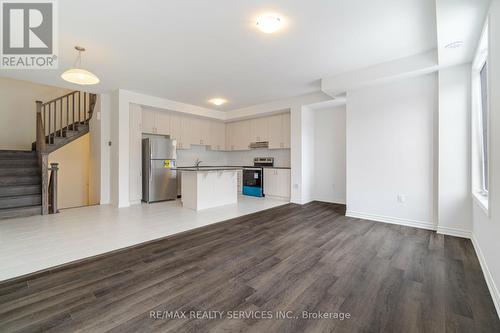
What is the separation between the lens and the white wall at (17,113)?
5.76m

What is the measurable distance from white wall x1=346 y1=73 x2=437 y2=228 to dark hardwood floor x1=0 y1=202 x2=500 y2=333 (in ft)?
2.75

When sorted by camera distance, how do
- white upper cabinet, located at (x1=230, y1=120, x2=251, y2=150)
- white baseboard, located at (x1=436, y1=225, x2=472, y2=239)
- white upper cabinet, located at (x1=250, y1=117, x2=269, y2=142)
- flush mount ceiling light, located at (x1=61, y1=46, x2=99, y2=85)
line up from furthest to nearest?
white upper cabinet, located at (x1=230, y1=120, x2=251, y2=150), white upper cabinet, located at (x1=250, y1=117, x2=269, y2=142), white baseboard, located at (x1=436, y1=225, x2=472, y2=239), flush mount ceiling light, located at (x1=61, y1=46, x2=99, y2=85)

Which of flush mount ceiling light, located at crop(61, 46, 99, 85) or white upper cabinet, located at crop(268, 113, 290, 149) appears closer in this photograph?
flush mount ceiling light, located at crop(61, 46, 99, 85)

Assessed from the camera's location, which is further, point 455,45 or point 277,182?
point 277,182

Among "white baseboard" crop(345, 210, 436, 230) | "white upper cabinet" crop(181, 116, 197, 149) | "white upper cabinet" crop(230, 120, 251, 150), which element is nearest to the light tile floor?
"white baseboard" crop(345, 210, 436, 230)

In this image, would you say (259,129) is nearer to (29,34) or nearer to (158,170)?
(158,170)

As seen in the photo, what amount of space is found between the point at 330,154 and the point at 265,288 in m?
4.56

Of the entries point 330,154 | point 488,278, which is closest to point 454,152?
point 488,278

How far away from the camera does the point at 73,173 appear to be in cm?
691

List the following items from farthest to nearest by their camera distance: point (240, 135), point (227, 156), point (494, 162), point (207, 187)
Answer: point (227, 156)
point (240, 135)
point (207, 187)
point (494, 162)

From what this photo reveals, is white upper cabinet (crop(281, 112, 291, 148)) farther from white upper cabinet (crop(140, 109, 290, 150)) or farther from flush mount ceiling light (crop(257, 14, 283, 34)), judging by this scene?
flush mount ceiling light (crop(257, 14, 283, 34))

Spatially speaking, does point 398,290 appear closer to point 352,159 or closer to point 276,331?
point 276,331

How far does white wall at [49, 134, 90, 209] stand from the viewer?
6.74 meters

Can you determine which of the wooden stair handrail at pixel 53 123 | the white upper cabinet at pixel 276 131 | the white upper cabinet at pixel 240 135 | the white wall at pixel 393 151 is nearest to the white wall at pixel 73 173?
the wooden stair handrail at pixel 53 123
